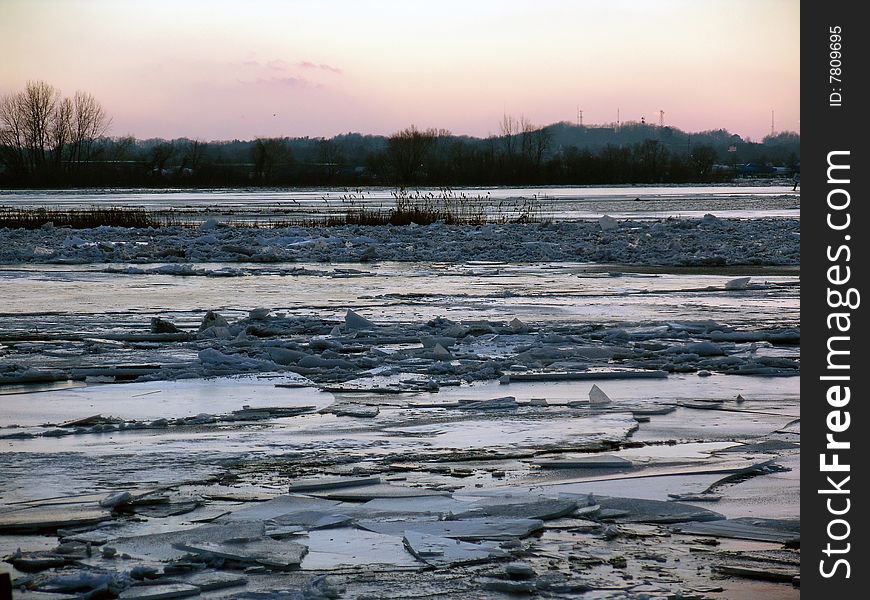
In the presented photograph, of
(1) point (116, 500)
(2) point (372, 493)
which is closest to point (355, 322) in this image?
(2) point (372, 493)

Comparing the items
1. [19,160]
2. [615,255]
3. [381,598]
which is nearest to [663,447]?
[381,598]

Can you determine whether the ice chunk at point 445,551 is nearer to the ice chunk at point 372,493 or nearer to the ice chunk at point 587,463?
the ice chunk at point 372,493

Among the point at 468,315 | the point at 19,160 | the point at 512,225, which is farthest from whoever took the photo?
the point at 19,160

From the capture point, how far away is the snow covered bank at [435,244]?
2242 centimetres

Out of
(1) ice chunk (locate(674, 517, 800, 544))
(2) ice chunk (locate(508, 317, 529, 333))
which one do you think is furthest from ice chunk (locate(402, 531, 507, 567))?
(2) ice chunk (locate(508, 317, 529, 333))

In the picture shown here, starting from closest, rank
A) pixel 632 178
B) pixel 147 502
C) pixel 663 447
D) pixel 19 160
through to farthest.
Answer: pixel 147 502 → pixel 663 447 → pixel 19 160 → pixel 632 178

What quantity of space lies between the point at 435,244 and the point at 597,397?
17.1 m

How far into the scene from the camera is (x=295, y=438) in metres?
7.07

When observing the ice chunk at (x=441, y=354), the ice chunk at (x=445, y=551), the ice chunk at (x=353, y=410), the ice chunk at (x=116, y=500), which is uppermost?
the ice chunk at (x=441, y=354)

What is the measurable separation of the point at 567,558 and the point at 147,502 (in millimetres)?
2153

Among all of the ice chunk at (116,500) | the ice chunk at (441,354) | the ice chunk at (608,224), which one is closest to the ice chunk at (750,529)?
the ice chunk at (116,500)

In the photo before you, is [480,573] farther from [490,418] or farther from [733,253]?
→ [733,253]

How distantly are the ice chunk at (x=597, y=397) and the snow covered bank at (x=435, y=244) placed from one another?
13.1 m
